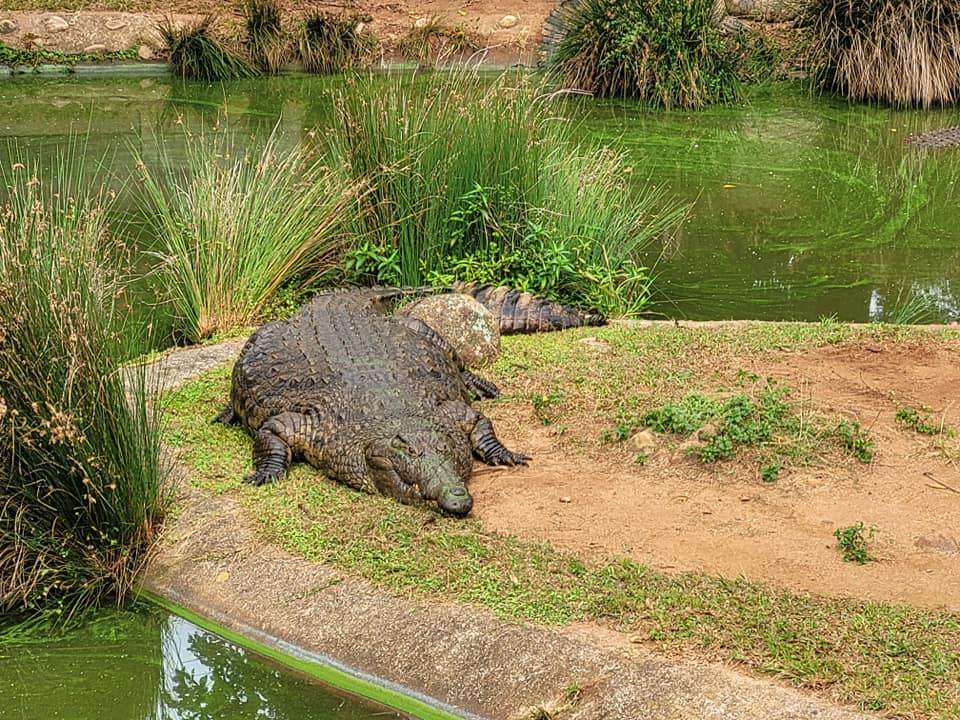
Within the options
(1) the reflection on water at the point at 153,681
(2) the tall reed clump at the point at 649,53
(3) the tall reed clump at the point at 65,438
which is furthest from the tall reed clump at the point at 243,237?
(2) the tall reed clump at the point at 649,53

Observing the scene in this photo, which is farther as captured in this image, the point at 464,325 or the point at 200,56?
the point at 200,56

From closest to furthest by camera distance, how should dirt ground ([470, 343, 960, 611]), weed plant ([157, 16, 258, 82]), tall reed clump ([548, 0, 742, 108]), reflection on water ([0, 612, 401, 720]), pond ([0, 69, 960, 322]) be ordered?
reflection on water ([0, 612, 401, 720]), dirt ground ([470, 343, 960, 611]), pond ([0, 69, 960, 322]), tall reed clump ([548, 0, 742, 108]), weed plant ([157, 16, 258, 82])

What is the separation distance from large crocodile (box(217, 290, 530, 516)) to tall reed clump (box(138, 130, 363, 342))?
1.22 metres

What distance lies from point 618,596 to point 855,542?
3.19ft

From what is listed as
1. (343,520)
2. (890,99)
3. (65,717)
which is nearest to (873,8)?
(890,99)

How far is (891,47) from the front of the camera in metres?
13.6

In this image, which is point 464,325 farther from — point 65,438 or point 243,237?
point 65,438

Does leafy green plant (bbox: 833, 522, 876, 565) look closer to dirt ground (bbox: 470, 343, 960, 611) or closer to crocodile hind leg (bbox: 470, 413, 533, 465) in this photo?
dirt ground (bbox: 470, 343, 960, 611)

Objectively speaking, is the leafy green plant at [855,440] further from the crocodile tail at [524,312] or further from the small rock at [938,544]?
the crocodile tail at [524,312]

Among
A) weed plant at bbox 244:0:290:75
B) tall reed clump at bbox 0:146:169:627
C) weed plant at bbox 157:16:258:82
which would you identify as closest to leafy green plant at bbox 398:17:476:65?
weed plant at bbox 244:0:290:75

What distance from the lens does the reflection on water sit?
411cm

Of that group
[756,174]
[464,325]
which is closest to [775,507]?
[464,325]

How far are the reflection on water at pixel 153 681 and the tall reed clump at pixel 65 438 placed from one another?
0.20 meters

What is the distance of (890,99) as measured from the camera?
45.5 ft
